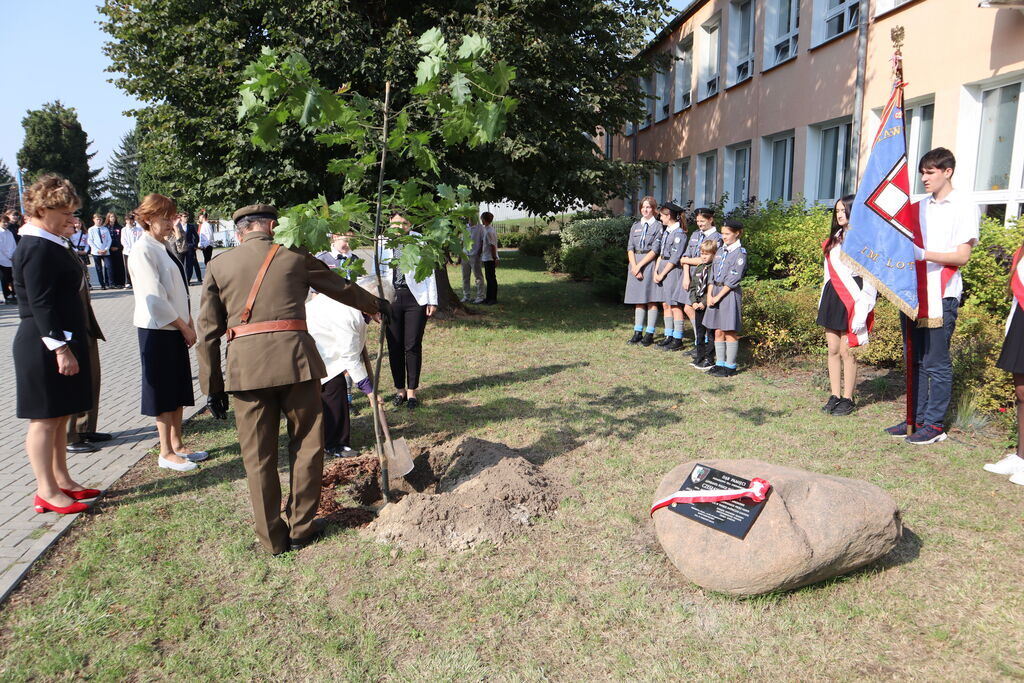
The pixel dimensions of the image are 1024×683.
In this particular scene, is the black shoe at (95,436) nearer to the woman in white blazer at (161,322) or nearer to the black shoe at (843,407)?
the woman in white blazer at (161,322)

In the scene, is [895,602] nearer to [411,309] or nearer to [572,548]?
[572,548]

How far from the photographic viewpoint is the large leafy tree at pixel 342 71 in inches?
404

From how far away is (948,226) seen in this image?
17.9 feet

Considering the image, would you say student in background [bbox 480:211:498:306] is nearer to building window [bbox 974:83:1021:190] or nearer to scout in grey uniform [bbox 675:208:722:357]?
scout in grey uniform [bbox 675:208:722:357]

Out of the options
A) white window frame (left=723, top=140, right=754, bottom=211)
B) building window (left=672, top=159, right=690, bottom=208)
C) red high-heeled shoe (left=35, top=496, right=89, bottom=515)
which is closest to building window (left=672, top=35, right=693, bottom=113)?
building window (left=672, top=159, right=690, bottom=208)

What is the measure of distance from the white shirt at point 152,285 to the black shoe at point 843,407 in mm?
6037

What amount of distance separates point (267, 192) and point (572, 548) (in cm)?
857

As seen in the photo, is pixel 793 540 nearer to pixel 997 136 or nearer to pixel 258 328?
pixel 258 328

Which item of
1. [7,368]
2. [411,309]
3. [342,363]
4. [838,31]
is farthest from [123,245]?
[838,31]

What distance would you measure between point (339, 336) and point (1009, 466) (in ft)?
16.9

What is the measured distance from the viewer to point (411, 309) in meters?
7.16

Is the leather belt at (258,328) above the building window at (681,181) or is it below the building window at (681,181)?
below

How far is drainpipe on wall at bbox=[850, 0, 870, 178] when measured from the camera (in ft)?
39.4

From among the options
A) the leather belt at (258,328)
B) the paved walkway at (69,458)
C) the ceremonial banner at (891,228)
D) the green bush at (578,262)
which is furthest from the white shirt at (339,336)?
the green bush at (578,262)
